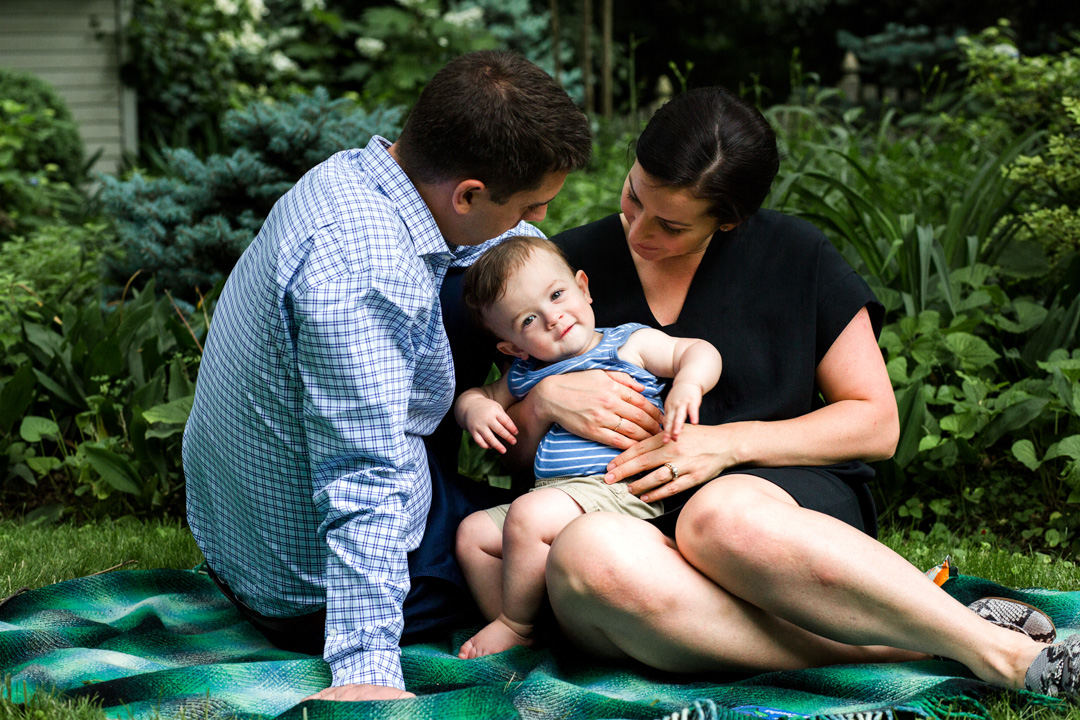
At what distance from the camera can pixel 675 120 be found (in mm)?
2047

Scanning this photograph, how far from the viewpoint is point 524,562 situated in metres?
1.90

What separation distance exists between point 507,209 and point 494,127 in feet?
0.60

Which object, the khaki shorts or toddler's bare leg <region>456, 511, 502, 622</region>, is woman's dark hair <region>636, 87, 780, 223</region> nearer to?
the khaki shorts

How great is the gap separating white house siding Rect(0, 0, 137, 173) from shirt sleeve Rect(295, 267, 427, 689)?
7991 mm

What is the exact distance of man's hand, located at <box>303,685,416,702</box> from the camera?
5.39ft

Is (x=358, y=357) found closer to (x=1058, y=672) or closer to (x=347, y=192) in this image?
(x=347, y=192)

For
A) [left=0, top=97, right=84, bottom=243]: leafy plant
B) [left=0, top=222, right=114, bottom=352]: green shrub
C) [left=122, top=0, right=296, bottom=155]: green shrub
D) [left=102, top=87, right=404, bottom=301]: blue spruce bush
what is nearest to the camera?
[left=0, top=222, right=114, bottom=352]: green shrub

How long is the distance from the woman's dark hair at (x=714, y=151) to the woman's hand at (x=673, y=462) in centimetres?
52

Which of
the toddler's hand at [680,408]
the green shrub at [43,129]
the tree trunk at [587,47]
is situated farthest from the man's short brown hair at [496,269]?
the tree trunk at [587,47]

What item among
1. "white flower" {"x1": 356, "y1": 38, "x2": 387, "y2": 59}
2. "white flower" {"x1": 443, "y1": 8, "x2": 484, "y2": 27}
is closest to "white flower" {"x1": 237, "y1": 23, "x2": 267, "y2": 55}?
"white flower" {"x1": 356, "y1": 38, "x2": 387, "y2": 59}

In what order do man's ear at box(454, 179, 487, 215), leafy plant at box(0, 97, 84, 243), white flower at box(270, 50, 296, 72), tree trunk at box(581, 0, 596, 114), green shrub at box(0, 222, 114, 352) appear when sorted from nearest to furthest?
1. man's ear at box(454, 179, 487, 215)
2. green shrub at box(0, 222, 114, 352)
3. leafy plant at box(0, 97, 84, 243)
4. tree trunk at box(581, 0, 596, 114)
5. white flower at box(270, 50, 296, 72)

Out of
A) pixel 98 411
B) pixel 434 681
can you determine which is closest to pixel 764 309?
pixel 434 681

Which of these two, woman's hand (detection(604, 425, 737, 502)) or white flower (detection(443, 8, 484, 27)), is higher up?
white flower (detection(443, 8, 484, 27))

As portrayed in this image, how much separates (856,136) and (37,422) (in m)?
4.08
